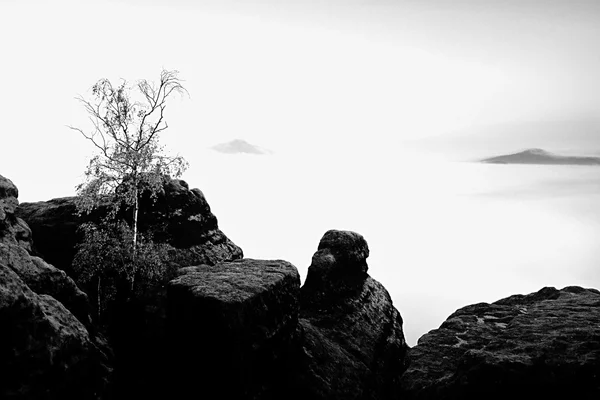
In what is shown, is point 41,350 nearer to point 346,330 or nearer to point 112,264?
point 112,264

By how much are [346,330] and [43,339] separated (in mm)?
27784

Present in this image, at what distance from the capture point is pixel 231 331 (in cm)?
3039

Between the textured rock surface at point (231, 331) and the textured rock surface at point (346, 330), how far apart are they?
4360mm

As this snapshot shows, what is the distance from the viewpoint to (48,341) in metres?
26.5

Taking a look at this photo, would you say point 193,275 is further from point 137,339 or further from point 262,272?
point 137,339

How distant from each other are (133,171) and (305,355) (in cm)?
2480

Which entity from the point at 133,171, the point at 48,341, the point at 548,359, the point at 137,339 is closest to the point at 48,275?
the point at 48,341

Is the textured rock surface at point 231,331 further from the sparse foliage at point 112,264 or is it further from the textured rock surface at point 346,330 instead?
the sparse foliage at point 112,264

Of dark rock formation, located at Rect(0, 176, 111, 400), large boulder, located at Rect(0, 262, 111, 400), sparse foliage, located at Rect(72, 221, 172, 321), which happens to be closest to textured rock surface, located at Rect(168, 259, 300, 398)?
dark rock formation, located at Rect(0, 176, 111, 400)

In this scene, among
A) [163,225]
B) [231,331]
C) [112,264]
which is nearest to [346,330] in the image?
[231,331]

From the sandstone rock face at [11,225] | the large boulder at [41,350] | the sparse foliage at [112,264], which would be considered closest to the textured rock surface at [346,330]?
the sparse foliage at [112,264]

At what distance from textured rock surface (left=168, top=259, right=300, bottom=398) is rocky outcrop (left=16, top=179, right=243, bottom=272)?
15.6 m

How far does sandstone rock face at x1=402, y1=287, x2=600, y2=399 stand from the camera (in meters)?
28.8

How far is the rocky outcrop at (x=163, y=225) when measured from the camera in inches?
1948
